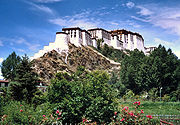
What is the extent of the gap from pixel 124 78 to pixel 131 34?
45.3 m

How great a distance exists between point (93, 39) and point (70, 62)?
1940cm

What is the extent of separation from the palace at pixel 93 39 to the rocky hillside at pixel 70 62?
5.97ft

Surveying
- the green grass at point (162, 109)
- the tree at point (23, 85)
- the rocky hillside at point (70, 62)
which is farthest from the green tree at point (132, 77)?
the tree at point (23, 85)

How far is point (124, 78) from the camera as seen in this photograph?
44.7 m

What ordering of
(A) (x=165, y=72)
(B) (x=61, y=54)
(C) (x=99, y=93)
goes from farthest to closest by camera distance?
(B) (x=61, y=54) → (A) (x=165, y=72) → (C) (x=99, y=93)

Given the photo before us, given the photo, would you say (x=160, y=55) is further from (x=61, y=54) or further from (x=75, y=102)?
(x=75, y=102)

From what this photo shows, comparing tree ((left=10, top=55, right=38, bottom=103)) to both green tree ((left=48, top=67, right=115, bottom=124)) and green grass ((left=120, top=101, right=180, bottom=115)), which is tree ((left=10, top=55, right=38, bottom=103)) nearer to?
green tree ((left=48, top=67, right=115, bottom=124))

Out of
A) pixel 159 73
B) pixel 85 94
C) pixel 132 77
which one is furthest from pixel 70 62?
pixel 85 94

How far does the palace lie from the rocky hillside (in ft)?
5.97

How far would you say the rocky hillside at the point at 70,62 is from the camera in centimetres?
4275

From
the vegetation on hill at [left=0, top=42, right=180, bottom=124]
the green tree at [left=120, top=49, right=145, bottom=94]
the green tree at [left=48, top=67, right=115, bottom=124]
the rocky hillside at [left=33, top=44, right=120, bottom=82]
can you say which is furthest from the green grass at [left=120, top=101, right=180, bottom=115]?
the rocky hillside at [left=33, top=44, right=120, bottom=82]

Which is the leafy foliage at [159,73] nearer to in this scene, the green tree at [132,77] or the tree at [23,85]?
the green tree at [132,77]

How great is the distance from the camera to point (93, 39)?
2657 inches

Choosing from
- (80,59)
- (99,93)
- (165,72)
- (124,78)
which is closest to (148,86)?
(165,72)
